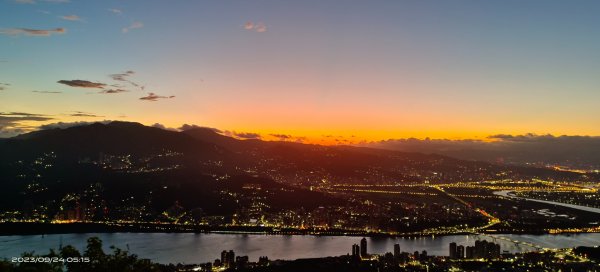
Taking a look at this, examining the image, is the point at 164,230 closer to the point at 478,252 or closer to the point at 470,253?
the point at 470,253

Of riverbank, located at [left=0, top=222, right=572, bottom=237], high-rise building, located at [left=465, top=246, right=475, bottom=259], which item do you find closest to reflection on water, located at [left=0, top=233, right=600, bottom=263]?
riverbank, located at [left=0, top=222, right=572, bottom=237]

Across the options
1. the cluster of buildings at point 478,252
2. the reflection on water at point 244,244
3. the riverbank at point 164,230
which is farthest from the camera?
the riverbank at point 164,230

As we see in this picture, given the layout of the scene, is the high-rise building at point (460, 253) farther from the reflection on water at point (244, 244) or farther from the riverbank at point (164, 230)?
the riverbank at point (164, 230)

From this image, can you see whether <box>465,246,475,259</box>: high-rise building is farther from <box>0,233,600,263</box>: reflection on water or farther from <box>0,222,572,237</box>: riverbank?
<box>0,222,572,237</box>: riverbank

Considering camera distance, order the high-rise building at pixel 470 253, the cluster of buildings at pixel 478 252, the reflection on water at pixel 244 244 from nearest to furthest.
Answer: the cluster of buildings at pixel 478 252
the high-rise building at pixel 470 253
the reflection on water at pixel 244 244

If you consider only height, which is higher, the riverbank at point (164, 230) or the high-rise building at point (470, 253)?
the high-rise building at point (470, 253)

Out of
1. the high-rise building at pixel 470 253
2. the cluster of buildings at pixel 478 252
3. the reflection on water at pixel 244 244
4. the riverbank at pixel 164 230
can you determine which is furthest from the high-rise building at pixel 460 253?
the riverbank at pixel 164 230

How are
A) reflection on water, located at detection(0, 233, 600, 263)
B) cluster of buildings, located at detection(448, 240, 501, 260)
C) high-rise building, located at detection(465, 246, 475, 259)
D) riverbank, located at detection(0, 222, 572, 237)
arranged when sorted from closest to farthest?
1. cluster of buildings, located at detection(448, 240, 501, 260)
2. high-rise building, located at detection(465, 246, 475, 259)
3. reflection on water, located at detection(0, 233, 600, 263)
4. riverbank, located at detection(0, 222, 572, 237)

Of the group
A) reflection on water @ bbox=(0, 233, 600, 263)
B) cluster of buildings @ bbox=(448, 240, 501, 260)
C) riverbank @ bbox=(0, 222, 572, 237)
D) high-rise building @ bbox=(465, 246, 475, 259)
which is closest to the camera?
cluster of buildings @ bbox=(448, 240, 501, 260)
